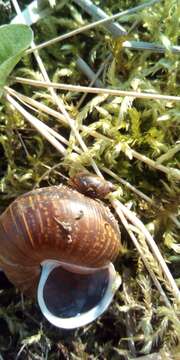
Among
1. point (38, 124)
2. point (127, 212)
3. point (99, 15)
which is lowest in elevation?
point (127, 212)

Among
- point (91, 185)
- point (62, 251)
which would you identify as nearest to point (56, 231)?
point (62, 251)

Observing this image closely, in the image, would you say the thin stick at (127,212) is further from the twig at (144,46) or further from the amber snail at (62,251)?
the twig at (144,46)

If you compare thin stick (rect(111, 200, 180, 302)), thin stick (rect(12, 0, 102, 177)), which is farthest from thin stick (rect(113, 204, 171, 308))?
thin stick (rect(12, 0, 102, 177))

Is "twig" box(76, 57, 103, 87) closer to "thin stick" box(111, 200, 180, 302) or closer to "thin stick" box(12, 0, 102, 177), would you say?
"thin stick" box(12, 0, 102, 177)

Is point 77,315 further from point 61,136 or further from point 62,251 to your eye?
point 61,136

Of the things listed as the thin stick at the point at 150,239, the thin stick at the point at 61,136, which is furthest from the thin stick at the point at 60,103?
the thin stick at the point at 150,239
